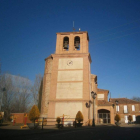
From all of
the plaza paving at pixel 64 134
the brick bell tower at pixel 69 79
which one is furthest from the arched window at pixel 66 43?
the plaza paving at pixel 64 134

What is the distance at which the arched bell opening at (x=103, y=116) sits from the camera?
3170cm

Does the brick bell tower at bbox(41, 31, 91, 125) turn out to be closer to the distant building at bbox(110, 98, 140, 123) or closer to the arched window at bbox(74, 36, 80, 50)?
the arched window at bbox(74, 36, 80, 50)

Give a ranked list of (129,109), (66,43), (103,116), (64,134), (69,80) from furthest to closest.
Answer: (129,109) → (103,116) → (66,43) → (69,80) → (64,134)

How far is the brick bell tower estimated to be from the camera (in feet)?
71.2

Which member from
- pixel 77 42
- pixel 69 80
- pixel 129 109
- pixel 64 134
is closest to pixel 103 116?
pixel 69 80

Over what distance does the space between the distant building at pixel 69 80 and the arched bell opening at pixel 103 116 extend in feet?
28.7

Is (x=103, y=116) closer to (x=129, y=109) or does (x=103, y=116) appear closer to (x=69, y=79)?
(x=69, y=79)

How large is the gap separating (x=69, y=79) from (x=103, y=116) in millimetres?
13799

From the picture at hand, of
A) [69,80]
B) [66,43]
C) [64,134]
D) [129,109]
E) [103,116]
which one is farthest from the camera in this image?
[129,109]

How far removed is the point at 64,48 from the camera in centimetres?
2511

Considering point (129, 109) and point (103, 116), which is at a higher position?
point (129, 109)

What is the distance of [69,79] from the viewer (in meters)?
22.9

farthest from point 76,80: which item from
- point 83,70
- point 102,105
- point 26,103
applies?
point 26,103

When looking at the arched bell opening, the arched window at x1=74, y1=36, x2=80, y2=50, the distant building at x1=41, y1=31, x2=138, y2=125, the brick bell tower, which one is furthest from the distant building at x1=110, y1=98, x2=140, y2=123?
the arched window at x1=74, y1=36, x2=80, y2=50
